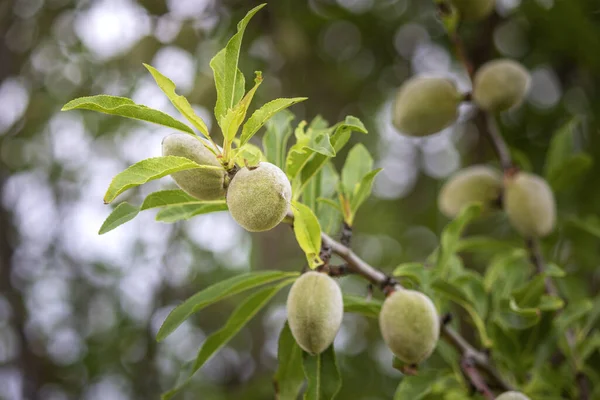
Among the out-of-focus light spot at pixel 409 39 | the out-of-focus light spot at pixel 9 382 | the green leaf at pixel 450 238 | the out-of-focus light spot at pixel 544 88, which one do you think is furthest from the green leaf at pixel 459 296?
the out-of-focus light spot at pixel 9 382

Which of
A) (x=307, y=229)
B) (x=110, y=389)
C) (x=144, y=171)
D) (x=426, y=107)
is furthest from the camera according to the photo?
(x=110, y=389)

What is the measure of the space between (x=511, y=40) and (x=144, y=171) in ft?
5.93

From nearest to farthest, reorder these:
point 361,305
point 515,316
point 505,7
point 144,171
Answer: point 144,171 < point 361,305 < point 515,316 < point 505,7

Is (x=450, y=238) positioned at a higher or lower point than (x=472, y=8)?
lower

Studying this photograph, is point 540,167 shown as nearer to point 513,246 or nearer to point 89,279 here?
point 513,246

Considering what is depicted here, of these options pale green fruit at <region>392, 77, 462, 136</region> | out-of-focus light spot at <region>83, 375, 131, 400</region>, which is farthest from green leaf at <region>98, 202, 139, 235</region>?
out-of-focus light spot at <region>83, 375, 131, 400</region>

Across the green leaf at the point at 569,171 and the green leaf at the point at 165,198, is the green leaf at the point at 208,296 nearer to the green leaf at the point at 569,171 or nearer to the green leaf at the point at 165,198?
the green leaf at the point at 165,198

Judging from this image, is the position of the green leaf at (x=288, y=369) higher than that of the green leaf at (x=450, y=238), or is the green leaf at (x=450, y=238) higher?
the green leaf at (x=450, y=238)

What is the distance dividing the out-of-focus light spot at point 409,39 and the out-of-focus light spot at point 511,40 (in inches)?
10.0

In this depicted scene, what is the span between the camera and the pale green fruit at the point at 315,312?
819 mm

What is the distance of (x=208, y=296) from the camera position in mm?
946

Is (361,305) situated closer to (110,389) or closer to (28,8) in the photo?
(110,389)

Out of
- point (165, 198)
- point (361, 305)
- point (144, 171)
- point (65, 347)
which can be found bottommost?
point (65, 347)

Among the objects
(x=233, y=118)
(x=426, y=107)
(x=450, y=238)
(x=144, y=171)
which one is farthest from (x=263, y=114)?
(x=426, y=107)
